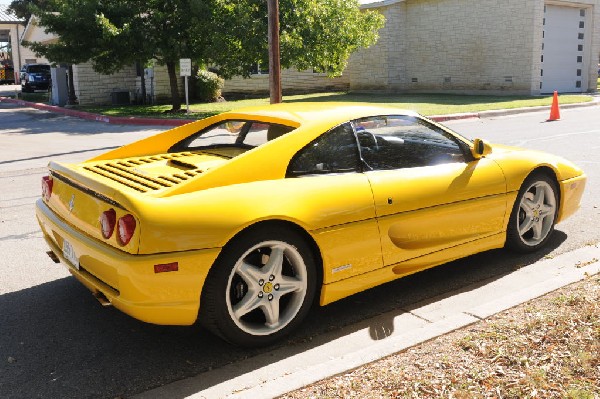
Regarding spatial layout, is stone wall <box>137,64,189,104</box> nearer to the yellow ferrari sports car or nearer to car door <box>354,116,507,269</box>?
the yellow ferrari sports car

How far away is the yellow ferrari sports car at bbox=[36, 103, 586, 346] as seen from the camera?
10.7ft

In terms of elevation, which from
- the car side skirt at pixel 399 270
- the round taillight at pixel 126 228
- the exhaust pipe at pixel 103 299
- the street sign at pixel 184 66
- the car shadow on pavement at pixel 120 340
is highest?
the street sign at pixel 184 66

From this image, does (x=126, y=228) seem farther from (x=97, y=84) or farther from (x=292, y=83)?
(x=292, y=83)

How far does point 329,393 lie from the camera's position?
2932mm

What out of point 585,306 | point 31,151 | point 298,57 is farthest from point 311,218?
point 298,57

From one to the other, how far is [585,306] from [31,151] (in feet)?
40.1

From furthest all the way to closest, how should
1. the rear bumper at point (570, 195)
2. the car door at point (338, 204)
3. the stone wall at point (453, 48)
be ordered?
the stone wall at point (453, 48), the rear bumper at point (570, 195), the car door at point (338, 204)

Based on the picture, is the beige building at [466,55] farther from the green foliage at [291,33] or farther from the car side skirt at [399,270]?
the car side skirt at [399,270]

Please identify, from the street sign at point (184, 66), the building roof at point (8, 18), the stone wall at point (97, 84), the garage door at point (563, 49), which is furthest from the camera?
the building roof at point (8, 18)

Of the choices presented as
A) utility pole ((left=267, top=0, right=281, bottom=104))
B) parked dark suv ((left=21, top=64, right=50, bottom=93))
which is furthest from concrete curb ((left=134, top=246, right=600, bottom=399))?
parked dark suv ((left=21, top=64, right=50, bottom=93))

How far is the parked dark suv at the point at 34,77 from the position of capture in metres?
37.8

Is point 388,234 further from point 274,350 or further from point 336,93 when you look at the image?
point 336,93

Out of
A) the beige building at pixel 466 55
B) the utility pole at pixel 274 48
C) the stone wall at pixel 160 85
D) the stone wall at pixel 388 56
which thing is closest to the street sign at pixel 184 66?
the utility pole at pixel 274 48

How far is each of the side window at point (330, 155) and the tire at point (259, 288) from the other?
1.62 ft
